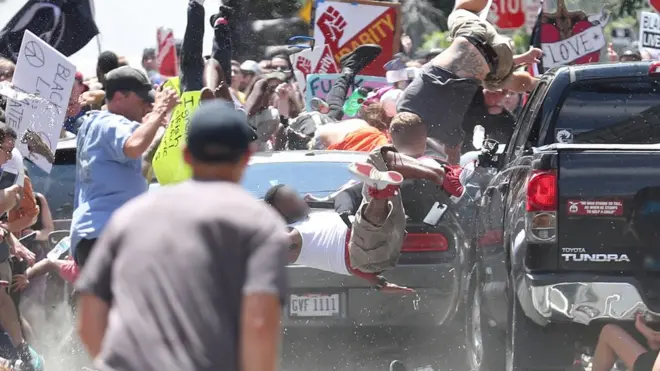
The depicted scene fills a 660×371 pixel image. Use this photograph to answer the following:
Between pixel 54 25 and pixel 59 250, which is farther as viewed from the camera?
pixel 54 25

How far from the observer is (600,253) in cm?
708

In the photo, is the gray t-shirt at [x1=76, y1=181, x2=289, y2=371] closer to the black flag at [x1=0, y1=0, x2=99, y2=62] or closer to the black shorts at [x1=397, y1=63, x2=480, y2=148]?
the black shorts at [x1=397, y1=63, x2=480, y2=148]

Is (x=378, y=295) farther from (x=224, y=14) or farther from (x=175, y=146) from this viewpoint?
(x=224, y=14)

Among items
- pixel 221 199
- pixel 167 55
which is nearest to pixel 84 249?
pixel 221 199

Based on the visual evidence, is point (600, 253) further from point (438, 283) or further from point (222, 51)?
point (222, 51)

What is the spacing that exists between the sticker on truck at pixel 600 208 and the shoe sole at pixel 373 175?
1502mm

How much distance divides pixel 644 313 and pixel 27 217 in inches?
198

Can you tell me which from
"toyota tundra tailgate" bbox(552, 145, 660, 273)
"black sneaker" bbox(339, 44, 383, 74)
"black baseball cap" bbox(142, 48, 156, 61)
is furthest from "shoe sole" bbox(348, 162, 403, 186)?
"black baseball cap" bbox(142, 48, 156, 61)

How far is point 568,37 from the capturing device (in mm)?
15812

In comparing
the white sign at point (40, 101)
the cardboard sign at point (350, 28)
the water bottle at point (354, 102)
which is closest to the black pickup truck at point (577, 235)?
the white sign at point (40, 101)

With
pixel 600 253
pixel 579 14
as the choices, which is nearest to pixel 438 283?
pixel 600 253

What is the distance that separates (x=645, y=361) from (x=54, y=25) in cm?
694

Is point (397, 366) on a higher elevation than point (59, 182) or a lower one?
lower

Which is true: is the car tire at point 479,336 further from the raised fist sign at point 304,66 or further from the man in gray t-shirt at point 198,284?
the raised fist sign at point 304,66
